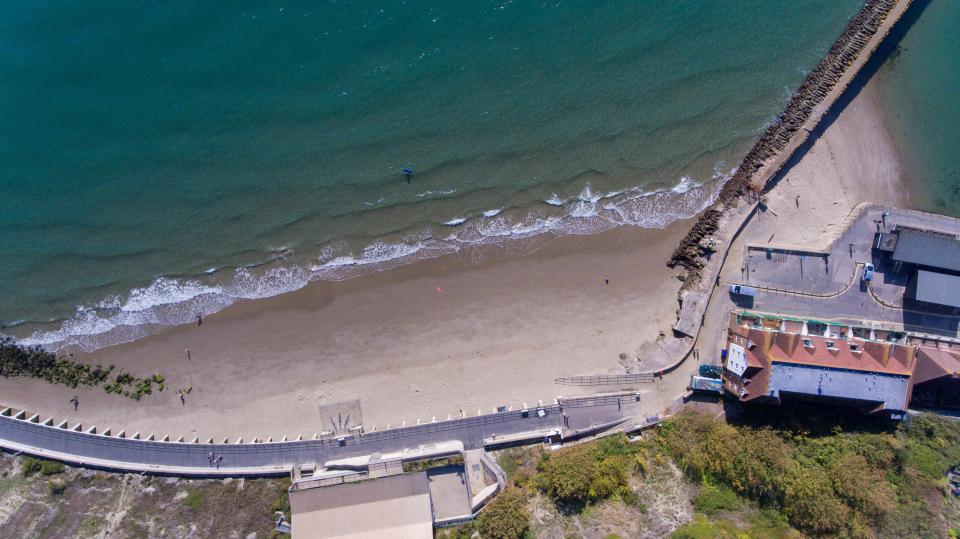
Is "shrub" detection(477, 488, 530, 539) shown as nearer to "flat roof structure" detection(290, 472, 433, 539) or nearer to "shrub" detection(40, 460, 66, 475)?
"flat roof structure" detection(290, 472, 433, 539)

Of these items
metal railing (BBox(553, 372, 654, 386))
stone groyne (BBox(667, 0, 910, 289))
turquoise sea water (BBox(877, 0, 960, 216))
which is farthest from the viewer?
turquoise sea water (BBox(877, 0, 960, 216))

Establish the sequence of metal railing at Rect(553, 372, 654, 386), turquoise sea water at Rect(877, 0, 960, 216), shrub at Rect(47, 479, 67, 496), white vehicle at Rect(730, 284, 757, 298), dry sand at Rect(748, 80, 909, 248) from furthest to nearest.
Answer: turquoise sea water at Rect(877, 0, 960, 216), dry sand at Rect(748, 80, 909, 248), metal railing at Rect(553, 372, 654, 386), white vehicle at Rect(730, 284, 757, 298), shrub at Rect(47, 479, 67, 496)

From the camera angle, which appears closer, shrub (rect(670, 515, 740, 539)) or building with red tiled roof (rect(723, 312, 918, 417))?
shrub (rect(670, 515, 740, 539))

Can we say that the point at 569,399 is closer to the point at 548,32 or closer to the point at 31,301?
the point at 548,32

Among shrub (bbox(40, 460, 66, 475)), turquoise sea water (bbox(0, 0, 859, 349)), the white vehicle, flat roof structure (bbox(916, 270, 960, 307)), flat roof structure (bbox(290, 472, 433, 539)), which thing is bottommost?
flat roof structure (bbox(290, 472, 433, 539))

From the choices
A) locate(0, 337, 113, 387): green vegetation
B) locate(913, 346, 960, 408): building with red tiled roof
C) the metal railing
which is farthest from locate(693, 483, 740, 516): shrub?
locate(0, 337, 113, 387): green vegetation

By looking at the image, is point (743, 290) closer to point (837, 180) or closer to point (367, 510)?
point (837, 180)
